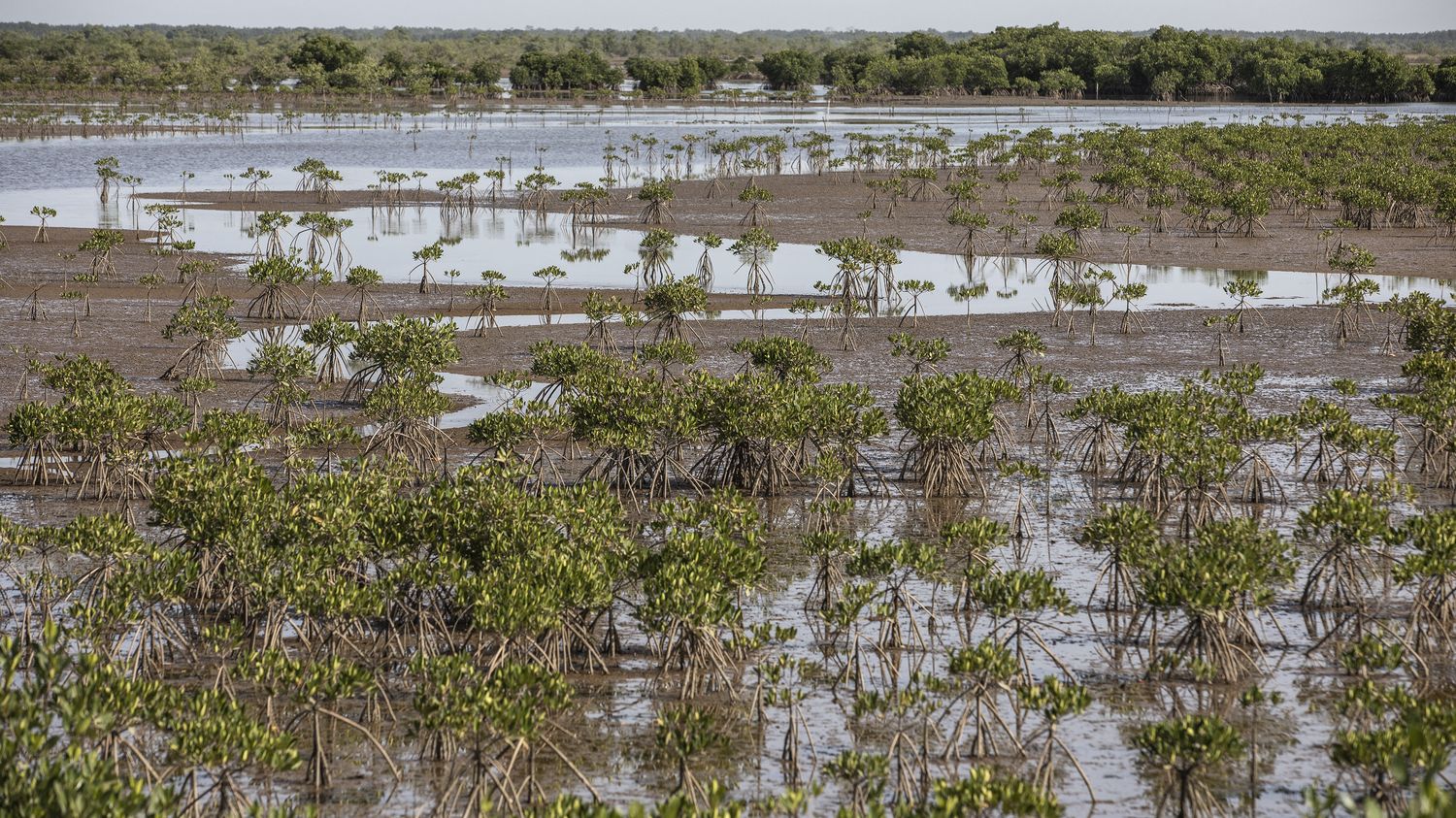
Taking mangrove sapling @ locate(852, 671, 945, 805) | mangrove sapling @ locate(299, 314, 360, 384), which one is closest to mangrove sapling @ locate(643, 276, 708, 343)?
mangrove sapling @ locate(299, 314, 360, 384)

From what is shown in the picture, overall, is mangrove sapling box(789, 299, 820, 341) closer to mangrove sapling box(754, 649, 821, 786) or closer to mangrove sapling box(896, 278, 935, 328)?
mangrove sapling box(896, 278, 935, 328)

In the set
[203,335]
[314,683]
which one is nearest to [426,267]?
[203,335]

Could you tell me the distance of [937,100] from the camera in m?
136

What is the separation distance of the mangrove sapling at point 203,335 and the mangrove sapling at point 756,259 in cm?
1267

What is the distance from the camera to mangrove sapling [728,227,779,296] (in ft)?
113

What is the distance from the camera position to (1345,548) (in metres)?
14.2

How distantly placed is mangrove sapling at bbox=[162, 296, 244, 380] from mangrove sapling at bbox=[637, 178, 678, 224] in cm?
2273

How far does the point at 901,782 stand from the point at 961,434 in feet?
28.8

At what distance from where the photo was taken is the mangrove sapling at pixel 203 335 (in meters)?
23.9

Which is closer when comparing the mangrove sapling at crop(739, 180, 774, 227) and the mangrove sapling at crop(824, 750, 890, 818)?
the mangrove sapling at crop(824, 750, 890, 818)

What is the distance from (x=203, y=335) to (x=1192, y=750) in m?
19.1

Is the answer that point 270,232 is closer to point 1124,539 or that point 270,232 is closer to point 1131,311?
point 1131,311

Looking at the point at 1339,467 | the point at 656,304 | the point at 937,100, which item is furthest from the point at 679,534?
the point at 937,100

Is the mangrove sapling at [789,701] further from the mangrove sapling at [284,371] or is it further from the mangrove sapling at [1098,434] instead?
the mangrove sapling at [284,371]
